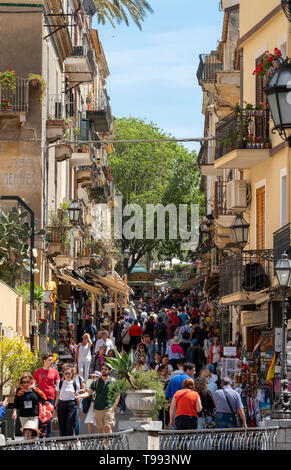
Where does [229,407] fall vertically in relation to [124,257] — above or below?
below

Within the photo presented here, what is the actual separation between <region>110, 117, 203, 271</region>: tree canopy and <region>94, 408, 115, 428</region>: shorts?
202ft

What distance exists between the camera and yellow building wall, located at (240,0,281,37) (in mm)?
25625

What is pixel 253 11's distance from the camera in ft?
88.6

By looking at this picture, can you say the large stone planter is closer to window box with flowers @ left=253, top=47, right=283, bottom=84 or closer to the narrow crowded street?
the narrow crowded street

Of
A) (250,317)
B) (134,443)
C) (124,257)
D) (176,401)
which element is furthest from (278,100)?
(124,257)

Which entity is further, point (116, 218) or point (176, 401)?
point (116, 218)

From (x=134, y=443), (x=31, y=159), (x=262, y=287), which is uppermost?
(x=31, y=159)

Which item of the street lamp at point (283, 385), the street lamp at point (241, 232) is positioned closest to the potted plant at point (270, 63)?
the street lamp at point (241, 232)

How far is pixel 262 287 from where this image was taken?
24.6 m

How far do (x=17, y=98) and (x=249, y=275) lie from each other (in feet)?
39.0

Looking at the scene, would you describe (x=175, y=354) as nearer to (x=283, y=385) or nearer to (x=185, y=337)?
(x=185, y=337)

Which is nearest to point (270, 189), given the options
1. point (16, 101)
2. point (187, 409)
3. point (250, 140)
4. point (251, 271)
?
point (250, 140)

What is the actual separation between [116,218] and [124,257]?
3.47 m

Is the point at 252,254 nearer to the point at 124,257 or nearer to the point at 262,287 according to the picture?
the point at 262,287
